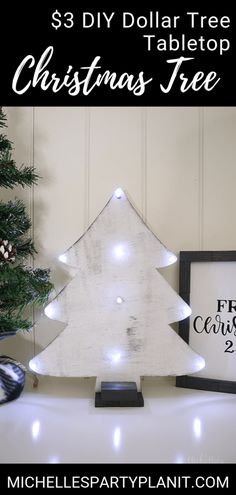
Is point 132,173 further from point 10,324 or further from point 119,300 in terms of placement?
point 10,324

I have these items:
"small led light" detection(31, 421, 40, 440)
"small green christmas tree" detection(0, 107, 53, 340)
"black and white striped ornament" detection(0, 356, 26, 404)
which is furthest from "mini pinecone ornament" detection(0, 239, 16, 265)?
"small led light" detection(31, 421, 40, 440)

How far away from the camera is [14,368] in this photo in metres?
0.80

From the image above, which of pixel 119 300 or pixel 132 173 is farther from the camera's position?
pixel 132 173

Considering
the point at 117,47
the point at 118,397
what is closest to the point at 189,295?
the point at 118,397

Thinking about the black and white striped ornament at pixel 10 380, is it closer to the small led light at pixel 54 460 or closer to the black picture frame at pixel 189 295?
the small led light at pixel 54 460

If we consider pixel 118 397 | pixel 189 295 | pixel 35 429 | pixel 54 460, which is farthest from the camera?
pixel 189 295

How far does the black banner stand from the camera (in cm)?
86

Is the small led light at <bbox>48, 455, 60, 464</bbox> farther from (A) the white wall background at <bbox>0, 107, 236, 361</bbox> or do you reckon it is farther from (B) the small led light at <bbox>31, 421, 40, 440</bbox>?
(A) the white wall background at <bbox>0, 107, 236, 361</bbox>

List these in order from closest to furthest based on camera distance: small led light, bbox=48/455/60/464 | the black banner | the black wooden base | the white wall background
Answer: small led light, bbox=48/455/60/464 → the black wooden base → the black banner → the white wall background

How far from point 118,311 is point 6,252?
30 centimetres

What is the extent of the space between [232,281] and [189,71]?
58 cm

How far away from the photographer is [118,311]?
0.81 meters

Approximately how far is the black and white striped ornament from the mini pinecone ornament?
249 mm
